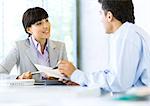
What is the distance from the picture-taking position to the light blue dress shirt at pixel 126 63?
1.57 metres

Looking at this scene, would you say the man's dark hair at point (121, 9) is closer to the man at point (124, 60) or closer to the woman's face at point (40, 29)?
the man at point (124, 60)

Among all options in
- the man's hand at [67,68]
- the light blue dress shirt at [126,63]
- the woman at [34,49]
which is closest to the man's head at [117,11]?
the light blue dress shirt at [126,63]

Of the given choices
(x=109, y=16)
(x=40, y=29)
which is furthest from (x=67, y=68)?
(x=40, y=29)

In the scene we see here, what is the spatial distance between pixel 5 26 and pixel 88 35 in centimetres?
110

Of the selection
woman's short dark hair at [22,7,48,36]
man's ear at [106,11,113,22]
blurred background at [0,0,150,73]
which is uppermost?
man's ear at [106,11,113,22]

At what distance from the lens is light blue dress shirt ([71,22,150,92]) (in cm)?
157

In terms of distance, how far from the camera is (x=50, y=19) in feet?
14.0

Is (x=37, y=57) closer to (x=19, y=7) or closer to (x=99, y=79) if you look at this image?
(x=99, y=79)

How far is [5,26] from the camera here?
4.02 meters

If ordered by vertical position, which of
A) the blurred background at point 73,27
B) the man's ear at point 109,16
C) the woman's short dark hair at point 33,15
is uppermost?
the man's ear at point 109,16

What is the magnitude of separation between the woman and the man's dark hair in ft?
3.35

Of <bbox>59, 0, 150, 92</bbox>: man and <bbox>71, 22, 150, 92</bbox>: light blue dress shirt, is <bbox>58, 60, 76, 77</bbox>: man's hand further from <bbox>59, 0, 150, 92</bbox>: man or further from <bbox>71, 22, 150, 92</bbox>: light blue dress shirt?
<bbox>71, 22, 150, 92</bbox>: light blue dress shirt

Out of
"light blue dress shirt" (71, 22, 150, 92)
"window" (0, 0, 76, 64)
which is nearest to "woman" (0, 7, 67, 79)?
"light blue dress shirt" (71, 22, 150, 92)

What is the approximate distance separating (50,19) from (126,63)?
2.79m
